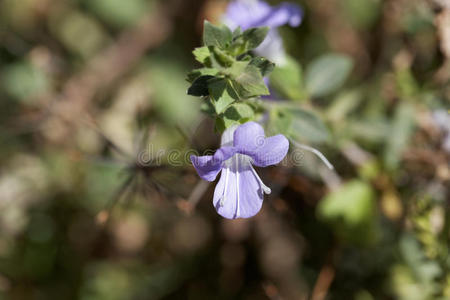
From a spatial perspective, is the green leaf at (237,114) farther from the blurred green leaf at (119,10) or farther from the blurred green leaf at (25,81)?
the blurred green leaf at (119,10)

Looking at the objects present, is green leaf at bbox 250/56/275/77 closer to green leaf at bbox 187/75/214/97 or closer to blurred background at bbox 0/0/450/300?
green leaf at bbox 187/75/214/97

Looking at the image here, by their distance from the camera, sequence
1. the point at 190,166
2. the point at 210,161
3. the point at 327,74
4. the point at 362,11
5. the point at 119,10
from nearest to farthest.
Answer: the point at 210,161
the point at 190,166
the point at 327,74
the point at 362,11
the point at 119,10

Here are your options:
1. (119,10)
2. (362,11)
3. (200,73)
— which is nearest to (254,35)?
(200,73)

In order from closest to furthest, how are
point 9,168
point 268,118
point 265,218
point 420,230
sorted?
1. point 268,118
2. point 420,230
3. point 265,218
4. point 9,168

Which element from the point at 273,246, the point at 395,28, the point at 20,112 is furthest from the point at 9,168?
the point at 395,28

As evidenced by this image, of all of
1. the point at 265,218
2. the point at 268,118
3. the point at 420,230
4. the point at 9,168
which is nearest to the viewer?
the point at 268,118

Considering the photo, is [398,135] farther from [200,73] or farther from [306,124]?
[200,73]

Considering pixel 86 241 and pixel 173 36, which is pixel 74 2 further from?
pixel 86 241
